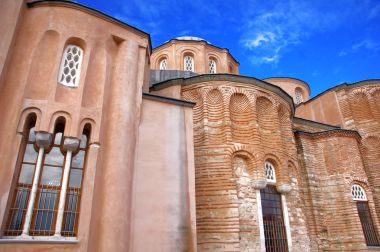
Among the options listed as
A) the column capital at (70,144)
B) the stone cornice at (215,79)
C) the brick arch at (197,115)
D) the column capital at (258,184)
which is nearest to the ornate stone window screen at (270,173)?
the column capital at (258,184)

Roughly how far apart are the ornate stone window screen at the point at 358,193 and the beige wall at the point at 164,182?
9.88 meters

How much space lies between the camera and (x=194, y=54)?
1858cm

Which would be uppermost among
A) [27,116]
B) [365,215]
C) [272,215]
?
[27,116]

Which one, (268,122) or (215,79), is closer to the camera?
(215,79)

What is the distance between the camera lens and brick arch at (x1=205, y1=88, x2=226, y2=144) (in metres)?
11.5

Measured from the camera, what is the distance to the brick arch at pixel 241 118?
11758 millimetres

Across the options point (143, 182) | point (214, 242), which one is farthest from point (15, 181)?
point (214, 242)

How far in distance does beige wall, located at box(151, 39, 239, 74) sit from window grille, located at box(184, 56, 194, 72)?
0.75 ft

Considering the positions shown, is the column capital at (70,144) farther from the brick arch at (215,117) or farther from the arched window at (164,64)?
the arched window at (164,64)

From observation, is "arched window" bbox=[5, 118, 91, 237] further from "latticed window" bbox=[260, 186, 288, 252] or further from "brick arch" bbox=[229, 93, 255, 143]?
"latticed window" bbox=[260, 186, 288, 252]

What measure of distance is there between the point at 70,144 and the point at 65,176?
2.38 feet

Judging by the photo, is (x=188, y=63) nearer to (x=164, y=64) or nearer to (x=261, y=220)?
(x=164, y=64)

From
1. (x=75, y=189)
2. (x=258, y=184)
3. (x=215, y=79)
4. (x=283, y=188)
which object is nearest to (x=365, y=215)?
(x=283, y=188)

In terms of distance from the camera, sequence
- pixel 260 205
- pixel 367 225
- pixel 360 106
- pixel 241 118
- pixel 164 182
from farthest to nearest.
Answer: pixel 360 106 < pixel 367 225 < pixel 241 118 < pixel 260 205 < pixel 164 182
